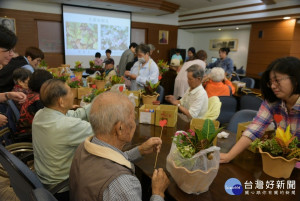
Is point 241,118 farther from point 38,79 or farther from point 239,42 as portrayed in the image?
point 239,42

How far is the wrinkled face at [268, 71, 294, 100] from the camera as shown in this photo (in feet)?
4.13

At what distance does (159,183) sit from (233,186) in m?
0.38

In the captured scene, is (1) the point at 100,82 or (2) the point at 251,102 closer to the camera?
(2) the point at 251,102

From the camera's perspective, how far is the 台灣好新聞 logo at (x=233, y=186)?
103 cm

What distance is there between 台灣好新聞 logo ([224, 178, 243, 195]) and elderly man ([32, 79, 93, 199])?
92 cm

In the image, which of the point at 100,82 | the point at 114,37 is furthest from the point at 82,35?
the point at 100,82

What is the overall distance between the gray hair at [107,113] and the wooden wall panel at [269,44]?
7.36m

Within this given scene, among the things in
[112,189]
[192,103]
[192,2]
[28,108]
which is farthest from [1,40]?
[192,2]

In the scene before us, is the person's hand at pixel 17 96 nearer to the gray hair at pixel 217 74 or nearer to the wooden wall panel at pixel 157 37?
the gray hair at pixel 217 74

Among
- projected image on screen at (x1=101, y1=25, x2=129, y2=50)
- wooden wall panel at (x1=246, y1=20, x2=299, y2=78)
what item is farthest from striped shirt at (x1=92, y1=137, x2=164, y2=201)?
projected image on screen at (x1=101, y1=25, x2=129, y2=50)

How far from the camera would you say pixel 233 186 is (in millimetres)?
1065

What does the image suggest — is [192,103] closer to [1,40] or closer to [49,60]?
[1,40]

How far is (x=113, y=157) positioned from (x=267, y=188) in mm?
795

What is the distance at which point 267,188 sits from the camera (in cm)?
107
